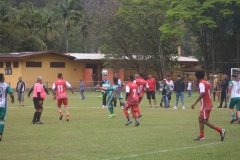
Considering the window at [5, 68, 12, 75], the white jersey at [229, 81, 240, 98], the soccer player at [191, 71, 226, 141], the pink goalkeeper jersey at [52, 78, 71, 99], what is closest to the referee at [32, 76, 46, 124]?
the pink goalkeeper jersey at [52, 78, 71, 99]

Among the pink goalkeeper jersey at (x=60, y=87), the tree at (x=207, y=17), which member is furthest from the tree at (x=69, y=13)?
the pink goalkeeper jersey at (x=60, y=87)

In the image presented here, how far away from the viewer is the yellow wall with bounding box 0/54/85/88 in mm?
60750

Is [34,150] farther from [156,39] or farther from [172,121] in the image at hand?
[156,39]

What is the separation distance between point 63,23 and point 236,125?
65.6m

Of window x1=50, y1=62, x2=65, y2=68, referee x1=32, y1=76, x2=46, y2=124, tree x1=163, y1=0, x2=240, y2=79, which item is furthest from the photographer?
window x1=50, y1=62, x2=65, y2=68

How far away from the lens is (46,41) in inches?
3135

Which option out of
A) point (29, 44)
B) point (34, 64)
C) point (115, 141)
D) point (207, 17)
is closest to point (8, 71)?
point (34, 64)

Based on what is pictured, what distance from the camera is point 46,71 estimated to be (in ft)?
207

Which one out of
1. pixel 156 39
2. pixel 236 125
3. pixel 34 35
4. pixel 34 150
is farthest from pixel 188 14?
pixel 34 150

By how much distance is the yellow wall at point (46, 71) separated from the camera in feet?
199

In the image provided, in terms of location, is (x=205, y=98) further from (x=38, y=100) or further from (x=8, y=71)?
(x=8, y=71)

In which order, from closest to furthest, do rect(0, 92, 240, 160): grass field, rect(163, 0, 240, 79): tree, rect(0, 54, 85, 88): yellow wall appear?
1. rect(0, 92, 240, 160): grass field
2. rect(163, 0, 240, 79): tree
3. rect(0, 54, 85, 88): yellow wall

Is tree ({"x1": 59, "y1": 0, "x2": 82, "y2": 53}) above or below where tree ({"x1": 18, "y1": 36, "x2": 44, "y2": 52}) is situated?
above

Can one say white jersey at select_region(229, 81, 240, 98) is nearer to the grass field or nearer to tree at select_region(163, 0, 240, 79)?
the grass field
